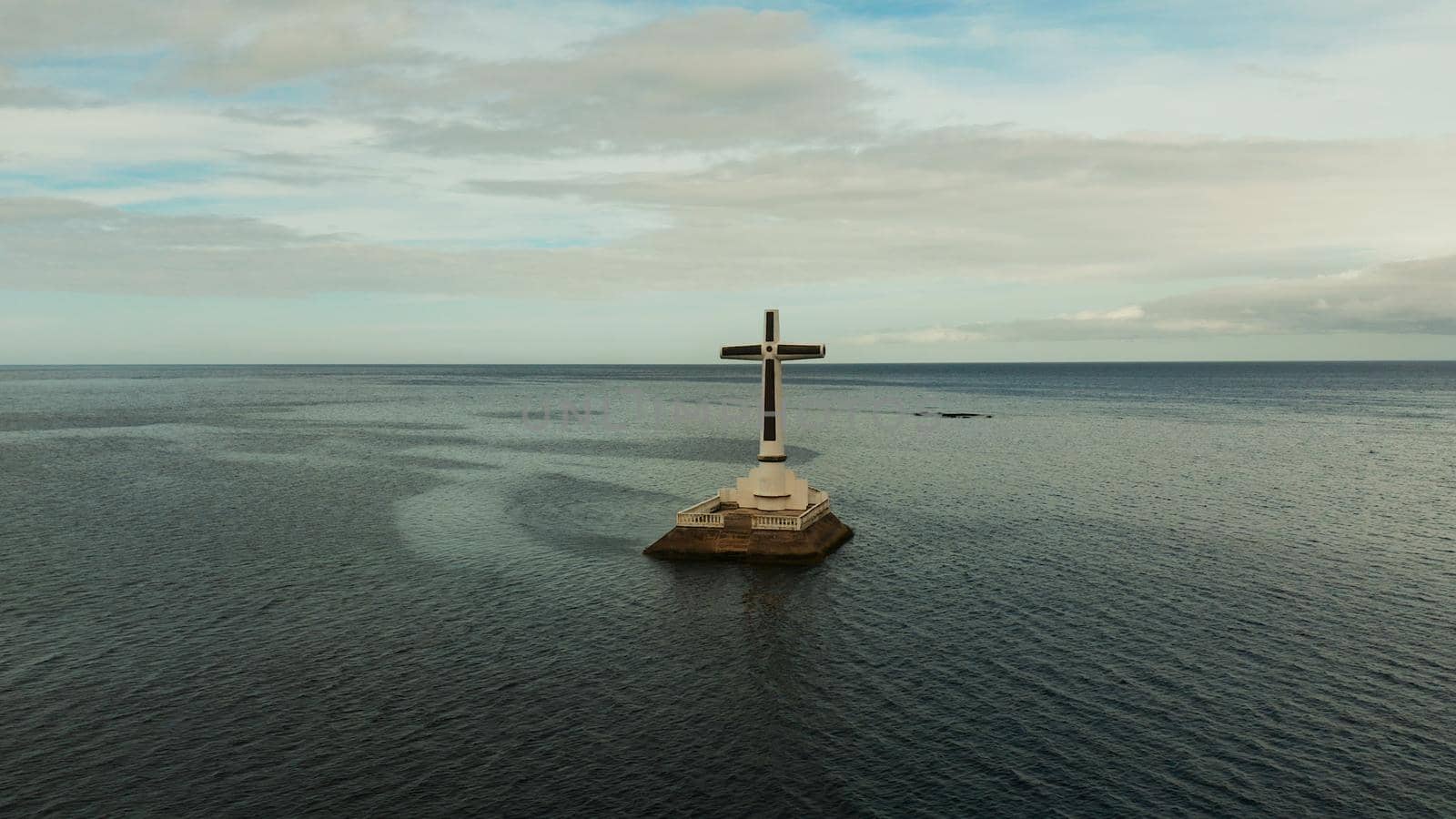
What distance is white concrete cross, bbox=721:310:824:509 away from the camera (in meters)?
71.4

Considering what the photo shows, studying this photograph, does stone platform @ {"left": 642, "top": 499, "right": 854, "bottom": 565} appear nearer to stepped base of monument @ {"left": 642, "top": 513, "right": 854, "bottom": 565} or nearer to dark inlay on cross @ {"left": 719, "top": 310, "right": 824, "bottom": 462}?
stepped base of monument @ {"left": 642, "top": 513, "right": 854, "bottom": 565}

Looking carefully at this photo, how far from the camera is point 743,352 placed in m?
74.3

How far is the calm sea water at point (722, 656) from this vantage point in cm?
3325

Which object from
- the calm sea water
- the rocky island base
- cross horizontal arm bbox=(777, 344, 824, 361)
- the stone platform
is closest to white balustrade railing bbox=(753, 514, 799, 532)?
the stone platform

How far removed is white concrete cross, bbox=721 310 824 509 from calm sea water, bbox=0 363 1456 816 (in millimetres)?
8110

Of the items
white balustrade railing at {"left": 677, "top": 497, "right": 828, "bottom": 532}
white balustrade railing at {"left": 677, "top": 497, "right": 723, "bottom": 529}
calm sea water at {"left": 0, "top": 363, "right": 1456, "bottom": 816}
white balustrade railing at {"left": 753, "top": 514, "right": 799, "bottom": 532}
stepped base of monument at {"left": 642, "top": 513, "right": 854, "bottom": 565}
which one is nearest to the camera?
calm sea water at {"left": 0, "top": 363, "right": 1456, "bottom": 816}

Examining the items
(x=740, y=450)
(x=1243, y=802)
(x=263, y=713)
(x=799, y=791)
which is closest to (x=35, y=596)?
(x=263, y=713)

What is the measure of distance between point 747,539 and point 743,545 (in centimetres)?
62

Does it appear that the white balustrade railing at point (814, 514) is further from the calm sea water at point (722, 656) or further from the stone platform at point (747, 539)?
the calm sea water at point (722, 656)

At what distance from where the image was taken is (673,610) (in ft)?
178

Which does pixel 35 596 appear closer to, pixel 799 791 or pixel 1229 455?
pixel 799 791

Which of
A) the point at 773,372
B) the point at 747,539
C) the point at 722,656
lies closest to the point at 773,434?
the point at 773,372

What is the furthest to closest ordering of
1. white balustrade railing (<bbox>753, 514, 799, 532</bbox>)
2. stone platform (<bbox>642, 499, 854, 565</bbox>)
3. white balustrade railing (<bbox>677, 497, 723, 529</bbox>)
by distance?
white balustrade railing (<bbox>677, 497, 723, 529</bbox>) → white balustrade railing (<bbox>753, 514, 799, 532</bbox>) → stone platform (<bbox>642, 499, 854, 565</bbox>)

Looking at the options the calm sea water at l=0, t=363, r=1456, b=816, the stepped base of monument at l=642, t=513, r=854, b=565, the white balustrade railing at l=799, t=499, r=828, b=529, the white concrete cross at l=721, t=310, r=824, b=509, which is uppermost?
the white concrete cross at l=721, t=310, r=824, b=509
